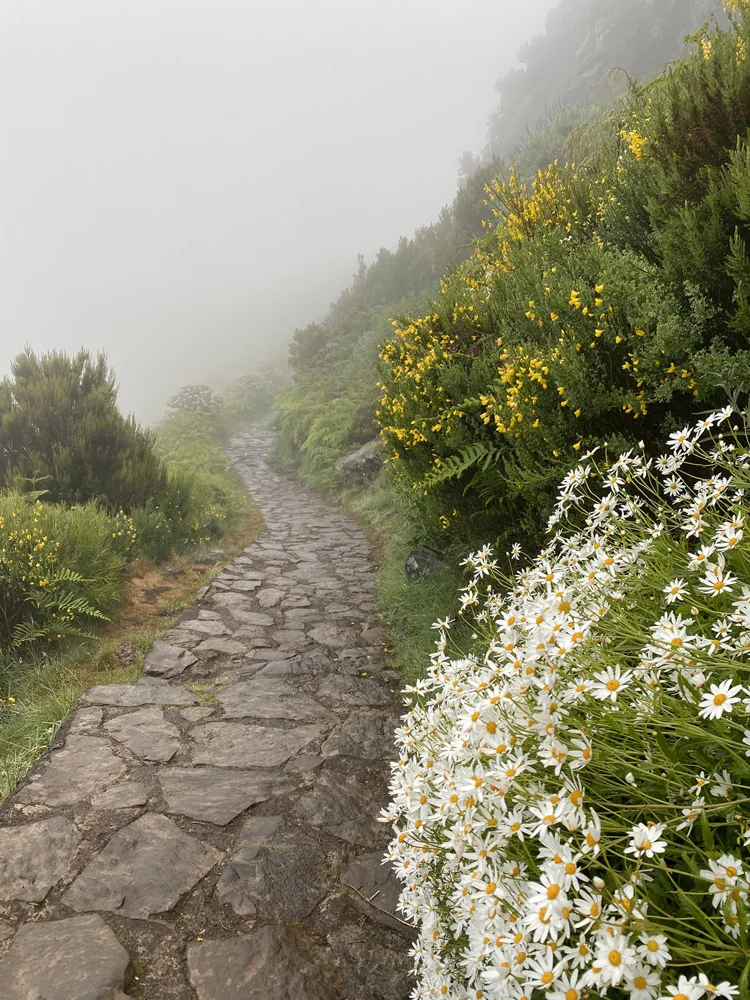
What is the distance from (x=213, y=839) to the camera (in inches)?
99.5

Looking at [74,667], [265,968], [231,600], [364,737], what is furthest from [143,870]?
[231,600]

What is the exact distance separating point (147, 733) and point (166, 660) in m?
1.10

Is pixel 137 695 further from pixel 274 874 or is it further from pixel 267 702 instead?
pixel 274 874

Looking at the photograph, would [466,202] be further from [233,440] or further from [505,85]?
[505,85]

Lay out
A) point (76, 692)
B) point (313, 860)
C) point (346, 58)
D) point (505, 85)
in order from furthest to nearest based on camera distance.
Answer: point (346, 58) < point (505, 85) < point (76, 692) < point (313, 860)

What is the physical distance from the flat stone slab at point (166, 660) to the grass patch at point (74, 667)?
0.08 metres

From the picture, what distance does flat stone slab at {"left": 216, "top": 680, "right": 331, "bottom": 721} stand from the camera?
11.9ft

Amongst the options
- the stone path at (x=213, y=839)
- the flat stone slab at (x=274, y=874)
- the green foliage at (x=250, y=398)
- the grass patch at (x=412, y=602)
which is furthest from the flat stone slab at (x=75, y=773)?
the green foliage at (x=250, y=398)

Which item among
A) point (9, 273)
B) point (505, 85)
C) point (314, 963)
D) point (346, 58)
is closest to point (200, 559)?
point (314, 963)

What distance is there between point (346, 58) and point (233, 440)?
189m

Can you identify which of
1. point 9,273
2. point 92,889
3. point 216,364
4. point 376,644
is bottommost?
point 376,644

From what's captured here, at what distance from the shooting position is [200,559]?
23.6 ft

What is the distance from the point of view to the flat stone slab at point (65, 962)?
70.4 inches

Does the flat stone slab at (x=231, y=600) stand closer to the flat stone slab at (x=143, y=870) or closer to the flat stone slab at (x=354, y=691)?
the flat stone slab at (x=354, y=691)
